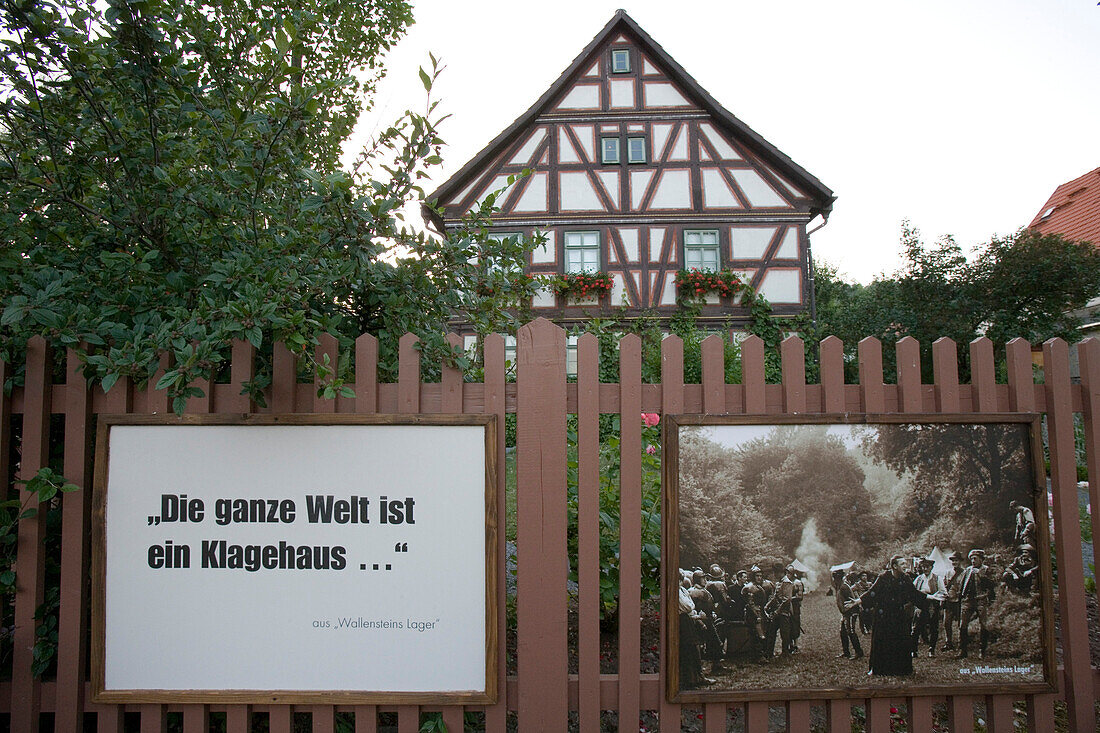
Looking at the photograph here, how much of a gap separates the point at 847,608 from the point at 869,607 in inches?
3.5

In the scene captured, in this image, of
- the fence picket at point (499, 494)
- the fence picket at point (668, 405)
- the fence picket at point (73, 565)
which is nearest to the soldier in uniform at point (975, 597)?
the fence picket at point (668, 405)

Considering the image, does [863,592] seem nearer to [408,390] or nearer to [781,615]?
[781,615]

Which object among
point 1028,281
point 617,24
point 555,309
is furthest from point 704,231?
point 1028,281

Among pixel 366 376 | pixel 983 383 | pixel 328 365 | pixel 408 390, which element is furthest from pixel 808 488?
pixel 328 365

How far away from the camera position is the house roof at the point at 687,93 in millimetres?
13617

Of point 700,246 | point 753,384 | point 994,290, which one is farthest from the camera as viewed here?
point 700,246

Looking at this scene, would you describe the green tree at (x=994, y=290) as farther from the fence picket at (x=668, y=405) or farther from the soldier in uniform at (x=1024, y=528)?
the fence picket at (x=668, y=405)

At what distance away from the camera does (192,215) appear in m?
2.58

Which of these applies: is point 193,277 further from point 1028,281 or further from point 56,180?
point 1028,281

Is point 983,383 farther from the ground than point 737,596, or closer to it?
farther from the ground

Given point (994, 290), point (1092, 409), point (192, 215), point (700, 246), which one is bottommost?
point (1092, 409)

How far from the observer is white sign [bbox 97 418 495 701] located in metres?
2.40

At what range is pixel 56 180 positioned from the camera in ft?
8.55

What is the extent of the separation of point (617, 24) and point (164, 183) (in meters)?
13.7
